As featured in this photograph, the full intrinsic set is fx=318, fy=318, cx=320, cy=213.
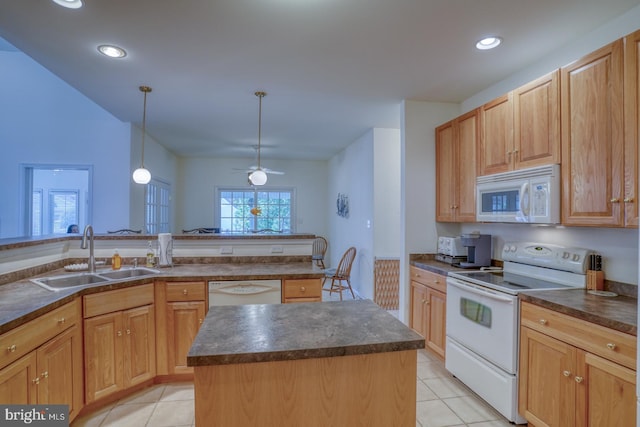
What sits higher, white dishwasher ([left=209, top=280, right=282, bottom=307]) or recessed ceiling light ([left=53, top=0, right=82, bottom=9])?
recessed ceiling light ([left=53, top=0, right=82, bottom=9])

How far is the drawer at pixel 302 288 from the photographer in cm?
256

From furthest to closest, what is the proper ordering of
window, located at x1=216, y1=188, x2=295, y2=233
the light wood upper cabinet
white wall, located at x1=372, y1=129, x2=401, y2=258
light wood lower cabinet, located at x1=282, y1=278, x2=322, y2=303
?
window, located at x1=216, y1=188, x2=295, y2=233 < white wall, located at x1=372, y1=129, x2=401, y2=258 < the light wood upper cabinet < light wood lower cabinet, located at x1=282, y1=278, x2=322, y2=303

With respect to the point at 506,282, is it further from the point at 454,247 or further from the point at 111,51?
the point at 111,51

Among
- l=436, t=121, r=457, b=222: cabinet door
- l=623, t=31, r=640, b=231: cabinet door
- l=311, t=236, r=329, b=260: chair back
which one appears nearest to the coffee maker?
l=436, t=121, r=457, b=222: cabinet door

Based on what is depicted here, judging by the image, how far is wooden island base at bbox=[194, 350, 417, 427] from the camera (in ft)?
3.50

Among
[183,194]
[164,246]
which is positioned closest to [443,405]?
[164,246]

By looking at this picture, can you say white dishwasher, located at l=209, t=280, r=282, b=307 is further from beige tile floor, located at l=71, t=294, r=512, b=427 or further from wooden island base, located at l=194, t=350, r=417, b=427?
wooden island base, located at l=194, t=350, r=417, b=427

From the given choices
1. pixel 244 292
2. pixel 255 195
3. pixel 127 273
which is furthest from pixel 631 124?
pixel 255 195

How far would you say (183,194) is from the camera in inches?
280

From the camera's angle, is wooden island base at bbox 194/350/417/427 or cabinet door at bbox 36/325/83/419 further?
cabinet door at bbox 36/325/83/419

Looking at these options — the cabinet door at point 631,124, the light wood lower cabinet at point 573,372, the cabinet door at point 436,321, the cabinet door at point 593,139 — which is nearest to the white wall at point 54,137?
the cabinet door at point 436,321

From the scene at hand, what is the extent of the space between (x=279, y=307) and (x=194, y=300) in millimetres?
1183

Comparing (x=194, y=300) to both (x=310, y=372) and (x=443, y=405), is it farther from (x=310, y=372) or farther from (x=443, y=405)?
(x=443, y=405)

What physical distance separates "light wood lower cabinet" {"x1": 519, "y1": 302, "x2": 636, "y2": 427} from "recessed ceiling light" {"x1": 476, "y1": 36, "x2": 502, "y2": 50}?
1767 millimetres
